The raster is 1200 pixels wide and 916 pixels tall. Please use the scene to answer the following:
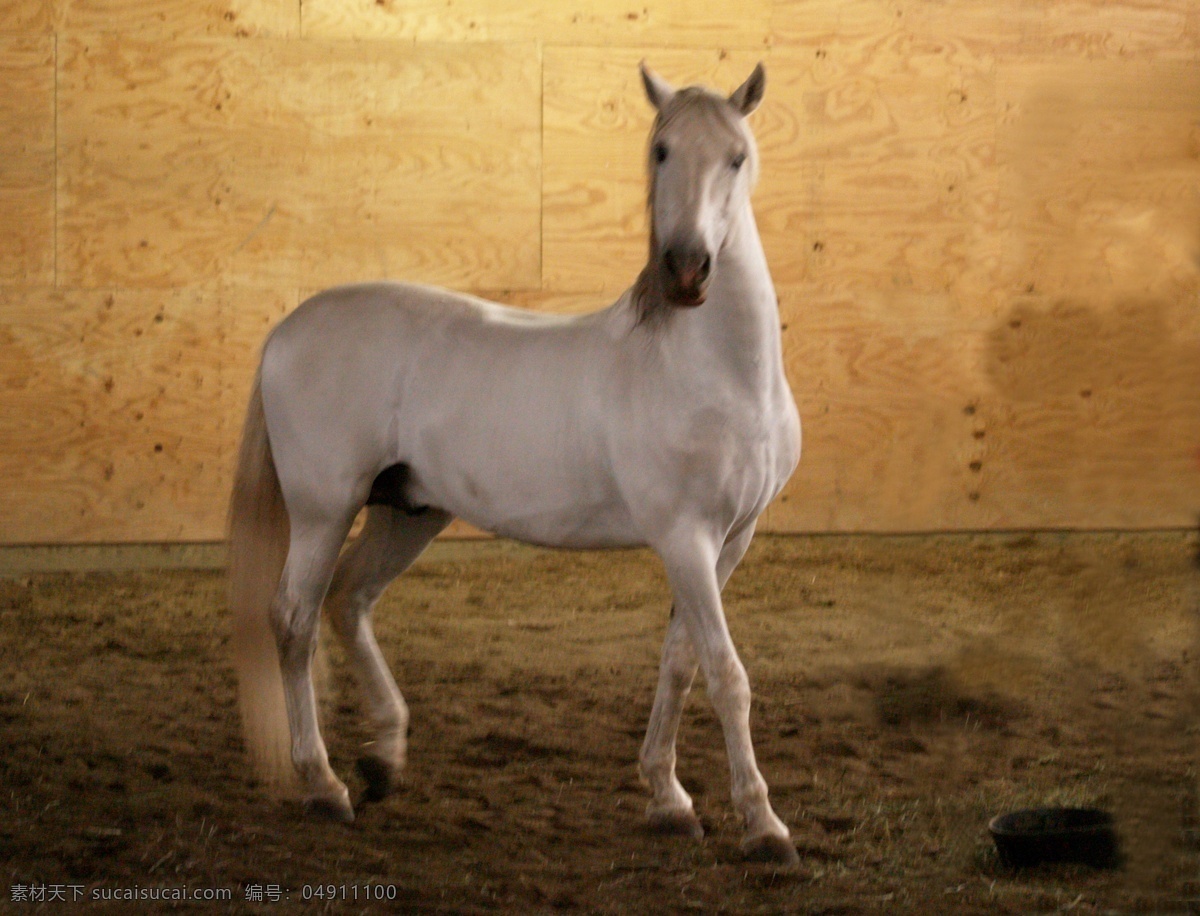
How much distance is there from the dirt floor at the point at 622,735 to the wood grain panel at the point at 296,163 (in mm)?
1292

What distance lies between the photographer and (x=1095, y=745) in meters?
3.29

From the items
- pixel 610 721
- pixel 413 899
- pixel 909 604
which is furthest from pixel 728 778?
pixel 909 604

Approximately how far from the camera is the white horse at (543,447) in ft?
8.09

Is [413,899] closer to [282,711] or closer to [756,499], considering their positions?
[282,711]

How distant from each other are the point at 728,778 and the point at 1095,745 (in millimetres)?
990

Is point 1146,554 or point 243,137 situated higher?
point 243,137

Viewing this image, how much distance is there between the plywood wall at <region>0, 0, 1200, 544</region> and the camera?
538cm

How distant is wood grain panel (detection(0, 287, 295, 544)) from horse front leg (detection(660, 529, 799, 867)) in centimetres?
345

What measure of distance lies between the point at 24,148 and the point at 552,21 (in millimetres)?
2227

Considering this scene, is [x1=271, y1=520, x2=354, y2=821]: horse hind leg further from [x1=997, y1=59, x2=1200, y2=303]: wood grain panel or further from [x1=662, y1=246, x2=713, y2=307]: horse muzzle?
[x1=997, y1=59, x2=1200, y2=303]: wood grain panel

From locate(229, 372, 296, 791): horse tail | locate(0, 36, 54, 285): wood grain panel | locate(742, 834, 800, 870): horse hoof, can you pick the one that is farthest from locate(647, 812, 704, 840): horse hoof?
locate(0, 36, 54, 285): wood grain panel

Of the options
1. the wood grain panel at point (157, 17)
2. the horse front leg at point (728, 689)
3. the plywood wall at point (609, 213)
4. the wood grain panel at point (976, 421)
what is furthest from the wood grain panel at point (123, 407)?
the horse front leg at point (728, 689)

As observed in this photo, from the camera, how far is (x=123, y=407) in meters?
5.43

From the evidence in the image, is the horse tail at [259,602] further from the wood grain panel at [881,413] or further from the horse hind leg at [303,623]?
the wood grain panel at [881,413]
